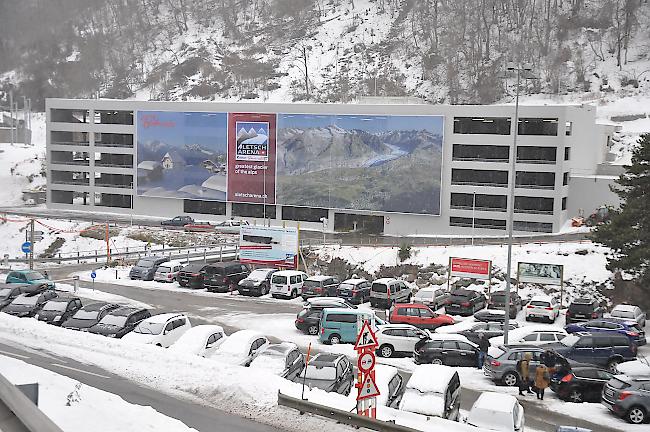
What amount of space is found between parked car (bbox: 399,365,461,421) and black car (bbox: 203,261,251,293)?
2420 centimetres

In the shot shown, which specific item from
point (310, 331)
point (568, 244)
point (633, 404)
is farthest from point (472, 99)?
point (633, 404)

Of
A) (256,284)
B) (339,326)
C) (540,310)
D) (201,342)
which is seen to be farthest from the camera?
(256,284)

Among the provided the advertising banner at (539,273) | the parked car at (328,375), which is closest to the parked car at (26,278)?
the parked car at (328,375)

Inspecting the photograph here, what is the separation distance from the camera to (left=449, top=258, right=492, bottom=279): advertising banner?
38031 mm

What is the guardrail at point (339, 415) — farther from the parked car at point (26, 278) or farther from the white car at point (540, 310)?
the parked car at point (26, 278)

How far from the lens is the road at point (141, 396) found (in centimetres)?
1485

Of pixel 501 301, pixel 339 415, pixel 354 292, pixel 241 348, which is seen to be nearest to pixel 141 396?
pixel 241 348

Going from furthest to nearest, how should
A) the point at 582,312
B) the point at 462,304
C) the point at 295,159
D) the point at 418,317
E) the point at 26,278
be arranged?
the point at 295,159 → the point at 26,278 → the point at 462,304 → the point at 582,312 → the point at 418,317

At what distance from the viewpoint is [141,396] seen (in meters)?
16.9

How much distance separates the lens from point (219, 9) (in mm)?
169000

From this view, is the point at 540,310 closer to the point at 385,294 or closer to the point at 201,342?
the point at 385,294

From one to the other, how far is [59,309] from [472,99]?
96.1m

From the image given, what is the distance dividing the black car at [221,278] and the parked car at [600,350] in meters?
20.1

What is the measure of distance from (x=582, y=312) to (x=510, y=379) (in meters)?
12.2
